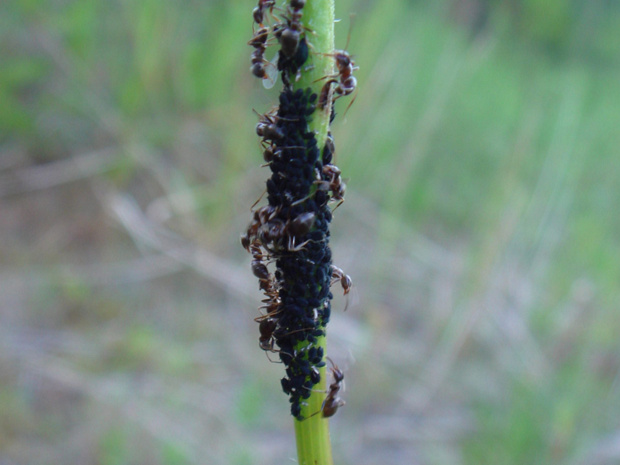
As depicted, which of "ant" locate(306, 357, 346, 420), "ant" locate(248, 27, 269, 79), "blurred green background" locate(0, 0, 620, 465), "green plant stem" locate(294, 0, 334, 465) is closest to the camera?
"green plant stem" locate(294, 0, 334, 465)

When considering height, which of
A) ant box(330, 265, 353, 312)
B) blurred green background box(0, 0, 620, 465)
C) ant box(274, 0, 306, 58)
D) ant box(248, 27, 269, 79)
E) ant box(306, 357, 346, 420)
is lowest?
ant box(306, 357, 346, 420)

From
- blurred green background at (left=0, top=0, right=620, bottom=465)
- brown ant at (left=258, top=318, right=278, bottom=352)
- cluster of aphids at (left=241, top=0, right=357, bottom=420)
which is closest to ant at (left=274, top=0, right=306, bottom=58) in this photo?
cluster of aphids at (left=241, top=0, right=357, bottom=420)

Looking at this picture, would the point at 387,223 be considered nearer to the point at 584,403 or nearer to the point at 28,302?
the point at 584,403

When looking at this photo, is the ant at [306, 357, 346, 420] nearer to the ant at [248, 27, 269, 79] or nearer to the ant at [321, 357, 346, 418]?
the ant at [321, 357, 346, 418]

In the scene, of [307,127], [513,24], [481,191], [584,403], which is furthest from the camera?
[513,24]

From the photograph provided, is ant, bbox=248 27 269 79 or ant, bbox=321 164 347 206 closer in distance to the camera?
ant, bbox=321 164 347 206

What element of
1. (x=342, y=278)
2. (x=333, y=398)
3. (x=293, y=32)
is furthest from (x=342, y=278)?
(x=293, y=32)

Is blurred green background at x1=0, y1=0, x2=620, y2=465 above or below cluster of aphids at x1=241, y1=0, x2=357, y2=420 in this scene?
above

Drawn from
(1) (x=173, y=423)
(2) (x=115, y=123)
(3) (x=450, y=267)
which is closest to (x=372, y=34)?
(2) (x=115, y=123)

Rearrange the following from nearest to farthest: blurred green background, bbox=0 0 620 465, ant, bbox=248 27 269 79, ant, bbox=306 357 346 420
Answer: ant, bbox=306 357 346 420, ant, bbox=248 27 269 79, blurred green background, bbox=0 0 620 465
